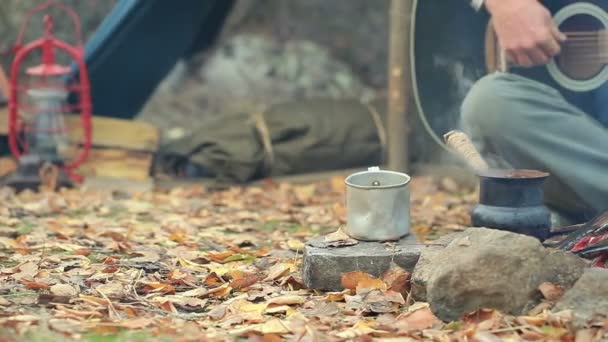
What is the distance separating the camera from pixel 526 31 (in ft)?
10.7

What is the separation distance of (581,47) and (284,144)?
2.27 meters

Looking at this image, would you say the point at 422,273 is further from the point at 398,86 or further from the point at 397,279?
the point at 398,86

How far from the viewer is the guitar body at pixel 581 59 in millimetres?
3357

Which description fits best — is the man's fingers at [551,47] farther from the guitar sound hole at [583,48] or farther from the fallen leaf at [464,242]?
the fallen leaf at [464,242]

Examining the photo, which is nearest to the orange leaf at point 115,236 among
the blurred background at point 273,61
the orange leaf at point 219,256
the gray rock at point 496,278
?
the orange leaf at point 219,256

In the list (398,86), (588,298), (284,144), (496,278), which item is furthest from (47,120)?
(588,298)

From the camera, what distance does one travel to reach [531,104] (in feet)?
10.9

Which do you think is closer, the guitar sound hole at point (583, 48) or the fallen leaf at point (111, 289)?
the fallen leaf at point (111, 289)

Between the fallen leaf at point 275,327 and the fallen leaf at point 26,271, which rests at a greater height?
the fallen leaf at point 275,327

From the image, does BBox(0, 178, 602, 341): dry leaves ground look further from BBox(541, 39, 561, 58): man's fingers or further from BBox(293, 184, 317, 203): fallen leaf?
BBox(541, 39, 561, 58): man's fingers

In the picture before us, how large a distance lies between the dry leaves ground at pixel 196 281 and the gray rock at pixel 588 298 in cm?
5

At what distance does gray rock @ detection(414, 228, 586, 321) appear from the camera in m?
2.47

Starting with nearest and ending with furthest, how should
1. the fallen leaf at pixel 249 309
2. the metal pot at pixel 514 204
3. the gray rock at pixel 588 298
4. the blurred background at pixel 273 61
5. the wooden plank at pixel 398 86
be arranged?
the gray rock at pixel 588 298 < the fallen leaf at pixel 249 309 < the metal pot at pixel 514 204 < the wooden plank at pixel 398 86 < the blurred background at pixel 273 61

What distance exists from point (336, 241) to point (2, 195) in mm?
2309
